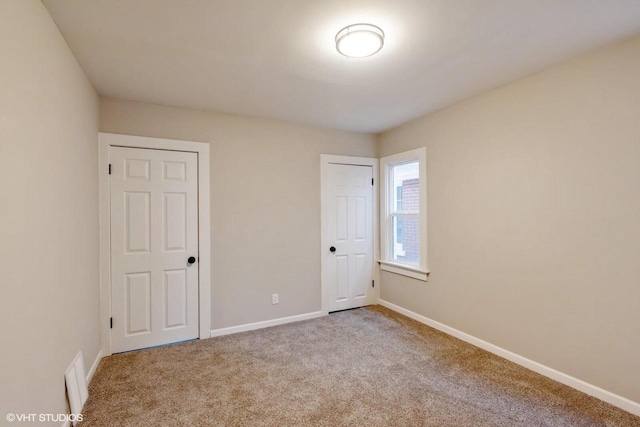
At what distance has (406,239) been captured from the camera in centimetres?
396

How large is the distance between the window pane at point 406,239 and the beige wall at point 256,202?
1097 mm

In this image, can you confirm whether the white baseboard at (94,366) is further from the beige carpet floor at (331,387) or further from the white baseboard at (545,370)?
the white baseboard at (545,370)

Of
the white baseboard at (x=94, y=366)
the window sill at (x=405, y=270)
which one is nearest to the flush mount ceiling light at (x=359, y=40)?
the window sill at (x=405, y=270)

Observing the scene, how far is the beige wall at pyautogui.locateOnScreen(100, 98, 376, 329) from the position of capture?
3166 mm

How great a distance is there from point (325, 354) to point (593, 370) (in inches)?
79.0

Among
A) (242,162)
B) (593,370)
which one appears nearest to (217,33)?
(242,162)

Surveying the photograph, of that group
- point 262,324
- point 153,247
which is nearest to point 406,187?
point 262,324

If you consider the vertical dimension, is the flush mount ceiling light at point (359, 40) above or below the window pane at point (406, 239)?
above

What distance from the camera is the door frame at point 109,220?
9.10 ft

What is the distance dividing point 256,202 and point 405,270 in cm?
202

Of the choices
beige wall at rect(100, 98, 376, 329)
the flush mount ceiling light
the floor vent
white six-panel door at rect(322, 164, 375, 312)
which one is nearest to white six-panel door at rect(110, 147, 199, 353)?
beige wall at rect(100, 98, 376, 329)

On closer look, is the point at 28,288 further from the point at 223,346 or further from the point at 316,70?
the point at 316,70

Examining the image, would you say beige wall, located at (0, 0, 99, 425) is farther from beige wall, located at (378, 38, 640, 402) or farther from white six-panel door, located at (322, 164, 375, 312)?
beige wall, located at (378, 38, 640, 402)

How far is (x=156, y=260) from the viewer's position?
301 cm
